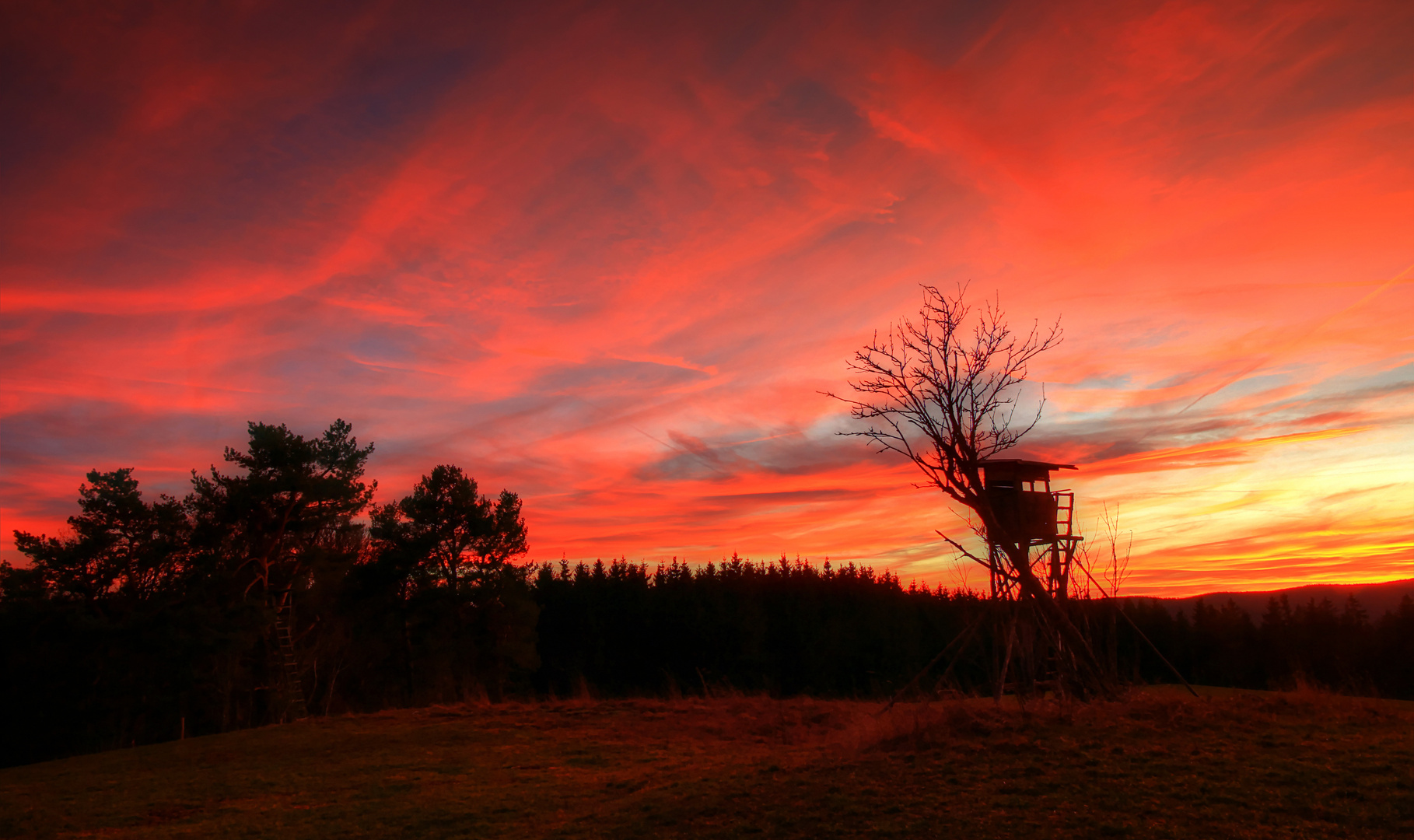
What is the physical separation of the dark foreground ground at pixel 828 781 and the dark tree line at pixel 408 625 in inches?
85.3

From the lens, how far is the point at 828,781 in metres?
7.42

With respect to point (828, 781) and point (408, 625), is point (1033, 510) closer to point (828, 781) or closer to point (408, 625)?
point (828, 781)

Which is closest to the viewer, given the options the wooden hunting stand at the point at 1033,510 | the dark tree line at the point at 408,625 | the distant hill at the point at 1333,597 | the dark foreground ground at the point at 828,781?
the dark foreground ground at the point at 828,781

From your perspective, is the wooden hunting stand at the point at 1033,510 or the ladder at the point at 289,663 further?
the ladder at the point at 289,663

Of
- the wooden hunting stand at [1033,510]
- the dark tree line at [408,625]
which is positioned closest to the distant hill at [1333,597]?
the dark tree line at [408,625]

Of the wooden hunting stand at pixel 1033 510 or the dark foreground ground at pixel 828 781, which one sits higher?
the wooden hunting stand at pixel 1033 510

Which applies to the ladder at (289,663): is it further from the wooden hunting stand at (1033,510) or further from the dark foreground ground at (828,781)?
the wooden hunting stand at (1033,510)

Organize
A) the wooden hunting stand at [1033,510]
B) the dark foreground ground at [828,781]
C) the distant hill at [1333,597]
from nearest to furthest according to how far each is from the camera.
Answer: the dark foreground ground at [828,781], the wooden hunting stand at [1033,510], the distant hill at [1333,597]

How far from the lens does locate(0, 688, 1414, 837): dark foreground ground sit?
5832 mm

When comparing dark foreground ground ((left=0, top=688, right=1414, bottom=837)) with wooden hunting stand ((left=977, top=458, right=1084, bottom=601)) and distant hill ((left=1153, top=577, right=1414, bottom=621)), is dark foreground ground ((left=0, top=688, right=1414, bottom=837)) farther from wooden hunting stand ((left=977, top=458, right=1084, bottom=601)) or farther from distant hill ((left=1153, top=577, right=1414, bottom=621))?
distant hill ((left=1153, top=577, right=1414, bottom=621))

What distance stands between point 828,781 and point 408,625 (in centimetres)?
2745

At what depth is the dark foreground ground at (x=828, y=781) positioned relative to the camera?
5832 mm

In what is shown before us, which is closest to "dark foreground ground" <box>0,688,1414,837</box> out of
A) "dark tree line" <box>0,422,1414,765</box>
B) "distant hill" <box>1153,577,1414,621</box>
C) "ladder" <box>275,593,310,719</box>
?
"dark tree line" <box>0,422,1414,765</box>

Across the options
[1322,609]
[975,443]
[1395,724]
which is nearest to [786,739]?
[975,443]
